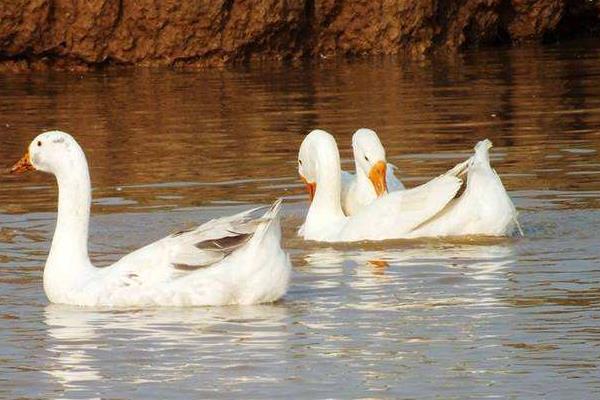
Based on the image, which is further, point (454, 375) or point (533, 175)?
point (533, 175)

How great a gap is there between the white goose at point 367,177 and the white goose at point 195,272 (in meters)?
3.49

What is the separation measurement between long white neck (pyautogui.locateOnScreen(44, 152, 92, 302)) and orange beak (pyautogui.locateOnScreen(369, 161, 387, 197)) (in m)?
3.27

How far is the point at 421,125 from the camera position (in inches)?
700

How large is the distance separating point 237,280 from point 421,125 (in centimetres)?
893

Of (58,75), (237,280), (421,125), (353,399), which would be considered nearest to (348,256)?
(237,280)

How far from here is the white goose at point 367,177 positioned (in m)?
12.7

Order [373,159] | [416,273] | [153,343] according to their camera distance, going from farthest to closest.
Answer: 1. [373,159]
2. [416,273]
3. [153,343]

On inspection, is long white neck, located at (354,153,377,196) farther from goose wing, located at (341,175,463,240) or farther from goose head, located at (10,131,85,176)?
goose head, located at (10,131,85,176)

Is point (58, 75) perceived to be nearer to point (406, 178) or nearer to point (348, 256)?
point (406, 178)

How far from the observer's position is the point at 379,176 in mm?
12672

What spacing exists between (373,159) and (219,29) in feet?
42.3

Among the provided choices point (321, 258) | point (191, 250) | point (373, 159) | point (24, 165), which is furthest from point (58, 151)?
point (373, 159)

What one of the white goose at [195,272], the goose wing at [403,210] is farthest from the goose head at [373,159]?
the white goose at [195,272]

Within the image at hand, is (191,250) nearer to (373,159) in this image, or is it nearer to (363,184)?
(373,159)
